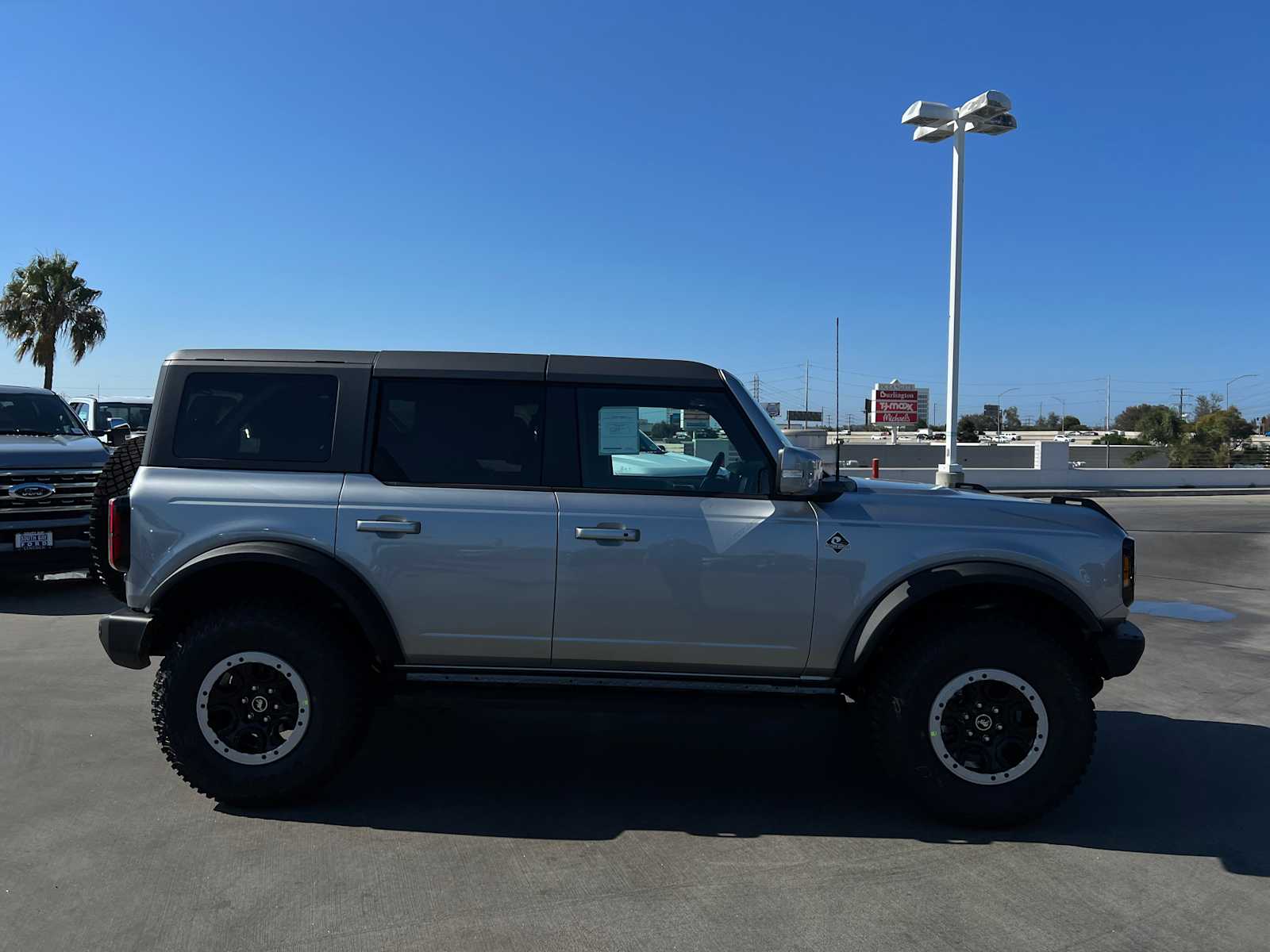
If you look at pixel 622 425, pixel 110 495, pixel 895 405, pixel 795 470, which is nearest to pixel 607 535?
pixel 622 425

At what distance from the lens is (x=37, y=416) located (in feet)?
33.2

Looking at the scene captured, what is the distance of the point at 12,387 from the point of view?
10219 mm

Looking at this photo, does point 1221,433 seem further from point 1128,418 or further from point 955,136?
point 1128,418

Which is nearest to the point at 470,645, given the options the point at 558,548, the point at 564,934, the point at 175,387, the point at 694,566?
the point at 558,548

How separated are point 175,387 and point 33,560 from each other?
5622 mm

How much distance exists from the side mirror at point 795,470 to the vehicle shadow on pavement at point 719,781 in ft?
3.06

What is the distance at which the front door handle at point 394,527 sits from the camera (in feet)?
13.8

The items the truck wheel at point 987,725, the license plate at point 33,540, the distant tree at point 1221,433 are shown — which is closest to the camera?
the truck wheel at point 987,725

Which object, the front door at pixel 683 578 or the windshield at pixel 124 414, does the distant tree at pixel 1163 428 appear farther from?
the front door at pixel 683 578

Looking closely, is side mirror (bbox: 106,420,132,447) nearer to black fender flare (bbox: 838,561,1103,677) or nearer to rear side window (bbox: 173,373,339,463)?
rear side window (bbox: 173,373,339,463)

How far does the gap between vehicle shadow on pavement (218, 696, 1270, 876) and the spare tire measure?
1.26 metres

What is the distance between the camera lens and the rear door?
422 centimetres

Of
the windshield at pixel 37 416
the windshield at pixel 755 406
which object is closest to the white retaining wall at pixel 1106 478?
the windshield at pixel 37 416

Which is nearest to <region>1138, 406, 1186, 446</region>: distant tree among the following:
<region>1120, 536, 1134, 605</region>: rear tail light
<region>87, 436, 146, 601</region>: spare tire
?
<region>1120, 536, 1134, 605</region>: rear tail light
